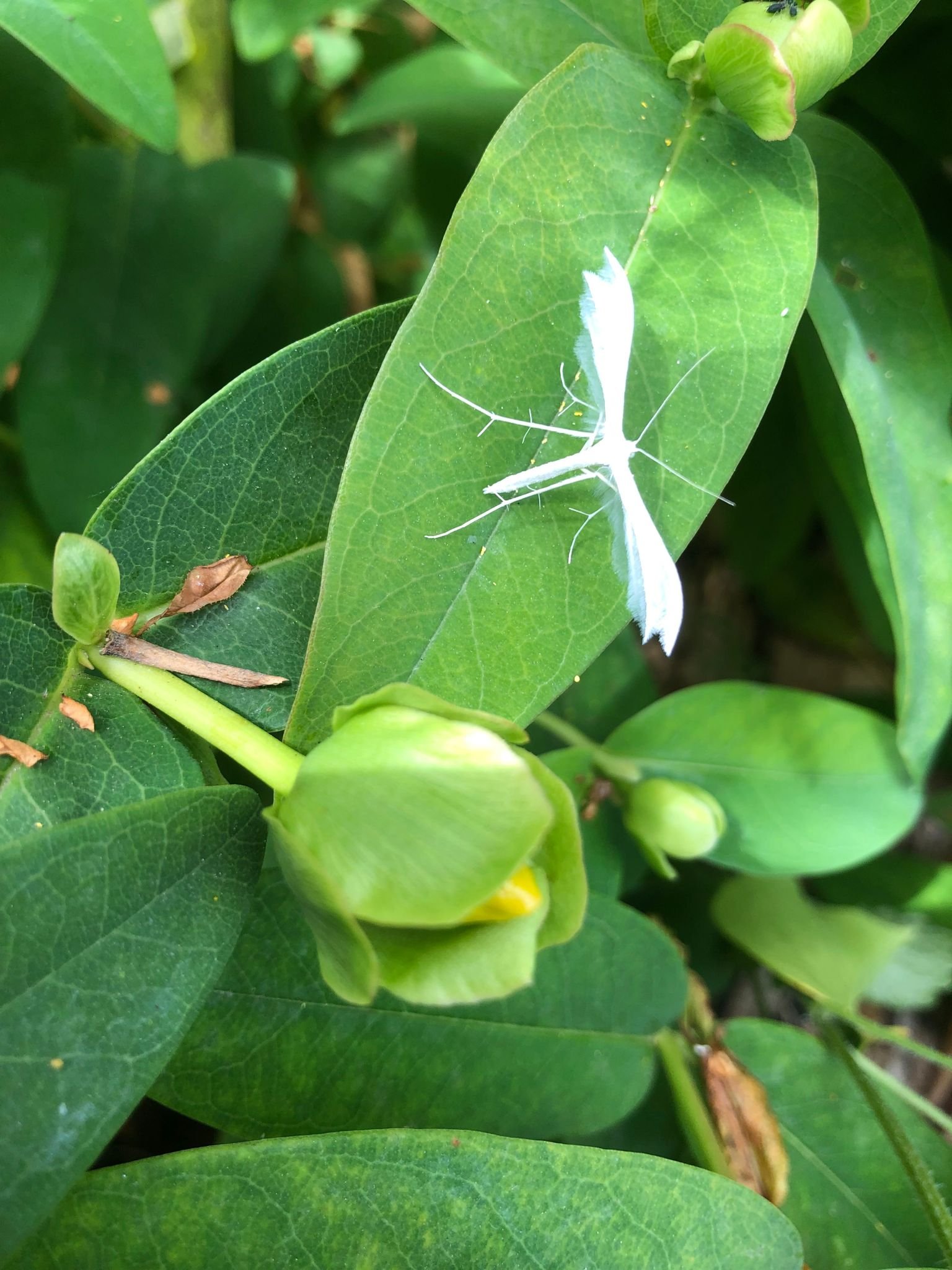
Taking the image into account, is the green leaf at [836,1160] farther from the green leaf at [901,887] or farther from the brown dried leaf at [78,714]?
the brown dried leaf at [78,714]

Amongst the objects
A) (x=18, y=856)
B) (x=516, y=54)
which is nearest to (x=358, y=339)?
(x=516, y=54)

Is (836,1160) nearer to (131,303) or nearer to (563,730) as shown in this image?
(563,730)

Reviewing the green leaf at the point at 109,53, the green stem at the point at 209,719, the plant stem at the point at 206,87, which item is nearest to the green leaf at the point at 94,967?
the green stem at the point at 209,719

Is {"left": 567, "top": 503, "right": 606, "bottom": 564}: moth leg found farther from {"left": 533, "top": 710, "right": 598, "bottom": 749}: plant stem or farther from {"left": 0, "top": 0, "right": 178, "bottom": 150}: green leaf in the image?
{"left": 0, "top": 0, "right": 178, "bottom": 150}: green leaf

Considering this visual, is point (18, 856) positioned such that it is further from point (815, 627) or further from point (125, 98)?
point (815, 627)

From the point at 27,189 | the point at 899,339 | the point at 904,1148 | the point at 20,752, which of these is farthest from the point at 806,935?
the point at 27,189

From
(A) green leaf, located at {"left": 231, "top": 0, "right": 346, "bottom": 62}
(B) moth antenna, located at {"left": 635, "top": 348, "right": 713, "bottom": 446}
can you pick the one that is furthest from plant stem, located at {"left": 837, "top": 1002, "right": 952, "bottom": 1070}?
(A) green leaf, located at {"left": 231, "top": 0, "right": 346, "bottom": 62}
